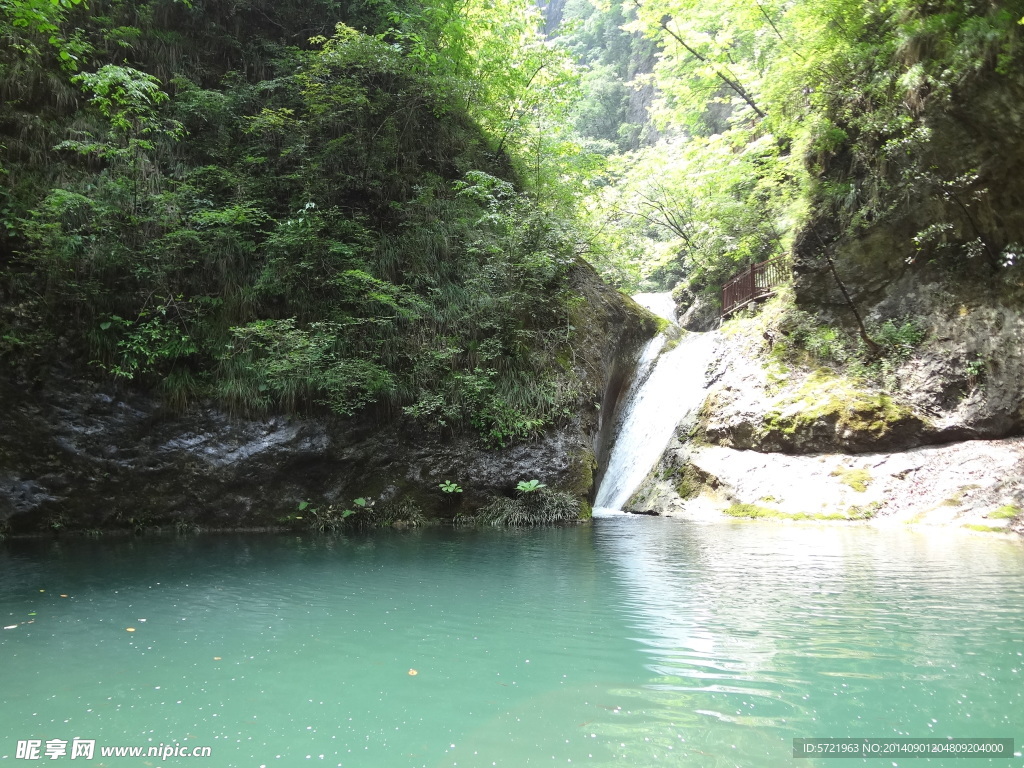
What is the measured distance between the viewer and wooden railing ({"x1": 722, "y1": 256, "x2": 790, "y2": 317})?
15.5 m

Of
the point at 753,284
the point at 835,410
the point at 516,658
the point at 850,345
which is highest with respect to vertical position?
the point at 753,284

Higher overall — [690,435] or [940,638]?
[690,435]

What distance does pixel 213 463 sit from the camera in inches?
363

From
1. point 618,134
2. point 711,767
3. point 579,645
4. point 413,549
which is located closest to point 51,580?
point 413,549

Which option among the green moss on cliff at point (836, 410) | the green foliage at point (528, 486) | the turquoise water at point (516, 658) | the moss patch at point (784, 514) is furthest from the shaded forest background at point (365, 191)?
the turquoise water at point (516, 658)

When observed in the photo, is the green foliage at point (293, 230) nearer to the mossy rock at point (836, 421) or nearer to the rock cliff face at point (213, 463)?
the rock cliff face at point (213, 463)

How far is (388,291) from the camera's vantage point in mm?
10336

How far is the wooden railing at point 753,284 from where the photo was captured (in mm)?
15484

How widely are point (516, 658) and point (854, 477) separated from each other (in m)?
9.03

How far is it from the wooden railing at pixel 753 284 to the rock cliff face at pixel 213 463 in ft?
25.3

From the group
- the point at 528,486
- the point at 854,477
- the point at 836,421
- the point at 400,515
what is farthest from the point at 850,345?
the point at 400,515

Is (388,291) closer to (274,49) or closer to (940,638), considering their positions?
(274,49)

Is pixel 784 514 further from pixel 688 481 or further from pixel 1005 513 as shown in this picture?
pixel 1005 513

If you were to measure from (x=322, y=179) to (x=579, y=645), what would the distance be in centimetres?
1061
